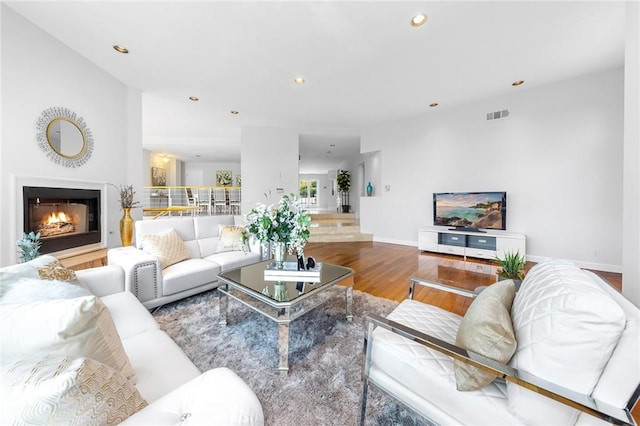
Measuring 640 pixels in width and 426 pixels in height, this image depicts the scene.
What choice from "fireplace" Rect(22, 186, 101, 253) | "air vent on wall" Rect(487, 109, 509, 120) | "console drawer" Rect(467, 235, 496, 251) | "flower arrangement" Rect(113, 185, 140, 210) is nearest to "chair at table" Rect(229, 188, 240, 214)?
"flower arrangement" Rect(113, 185, 140, 210)

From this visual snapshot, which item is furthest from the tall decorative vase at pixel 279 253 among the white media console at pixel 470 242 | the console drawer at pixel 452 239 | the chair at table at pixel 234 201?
the chair at table at pixel 234 201

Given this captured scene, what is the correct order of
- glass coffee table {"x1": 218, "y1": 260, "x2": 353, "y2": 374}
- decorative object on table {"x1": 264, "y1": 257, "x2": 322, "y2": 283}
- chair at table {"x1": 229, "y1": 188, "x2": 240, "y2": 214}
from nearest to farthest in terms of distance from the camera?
glass coffee table {"x1": 218, "y1": 260, "x2": 353, "y2": 374} → decorative object on table {"x1": 264, "y1": 257, "x2": 322, "y2": 283} → chair at table {"x1": 229, "y1": 188, "x2": 240, "y2": 214}

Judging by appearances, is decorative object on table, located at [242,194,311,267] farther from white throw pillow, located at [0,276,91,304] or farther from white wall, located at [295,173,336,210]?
white wall, located at [295,173,336,210]

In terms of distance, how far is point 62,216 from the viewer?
2732 millimetres

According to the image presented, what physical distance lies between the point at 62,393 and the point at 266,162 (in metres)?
5.76

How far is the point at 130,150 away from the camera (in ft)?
11.9

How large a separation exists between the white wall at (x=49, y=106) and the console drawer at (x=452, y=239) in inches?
220

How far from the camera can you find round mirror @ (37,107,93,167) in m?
2.52

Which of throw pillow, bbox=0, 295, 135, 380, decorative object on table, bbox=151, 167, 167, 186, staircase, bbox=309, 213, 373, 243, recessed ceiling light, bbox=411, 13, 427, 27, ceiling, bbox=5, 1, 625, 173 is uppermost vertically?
ceiling, bbox=5, 1, 625, 173

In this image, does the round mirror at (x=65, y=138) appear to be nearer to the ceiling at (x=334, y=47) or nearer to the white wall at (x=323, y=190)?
the ceiling at (x=334, y=47)

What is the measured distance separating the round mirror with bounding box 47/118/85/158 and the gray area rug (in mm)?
2320

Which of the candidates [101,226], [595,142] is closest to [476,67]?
[595,142]

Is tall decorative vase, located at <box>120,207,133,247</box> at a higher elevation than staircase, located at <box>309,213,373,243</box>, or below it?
higher

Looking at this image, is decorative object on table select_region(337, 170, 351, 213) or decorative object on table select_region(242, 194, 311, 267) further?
decorative object on table select_region(337, 170, 351, 213)
